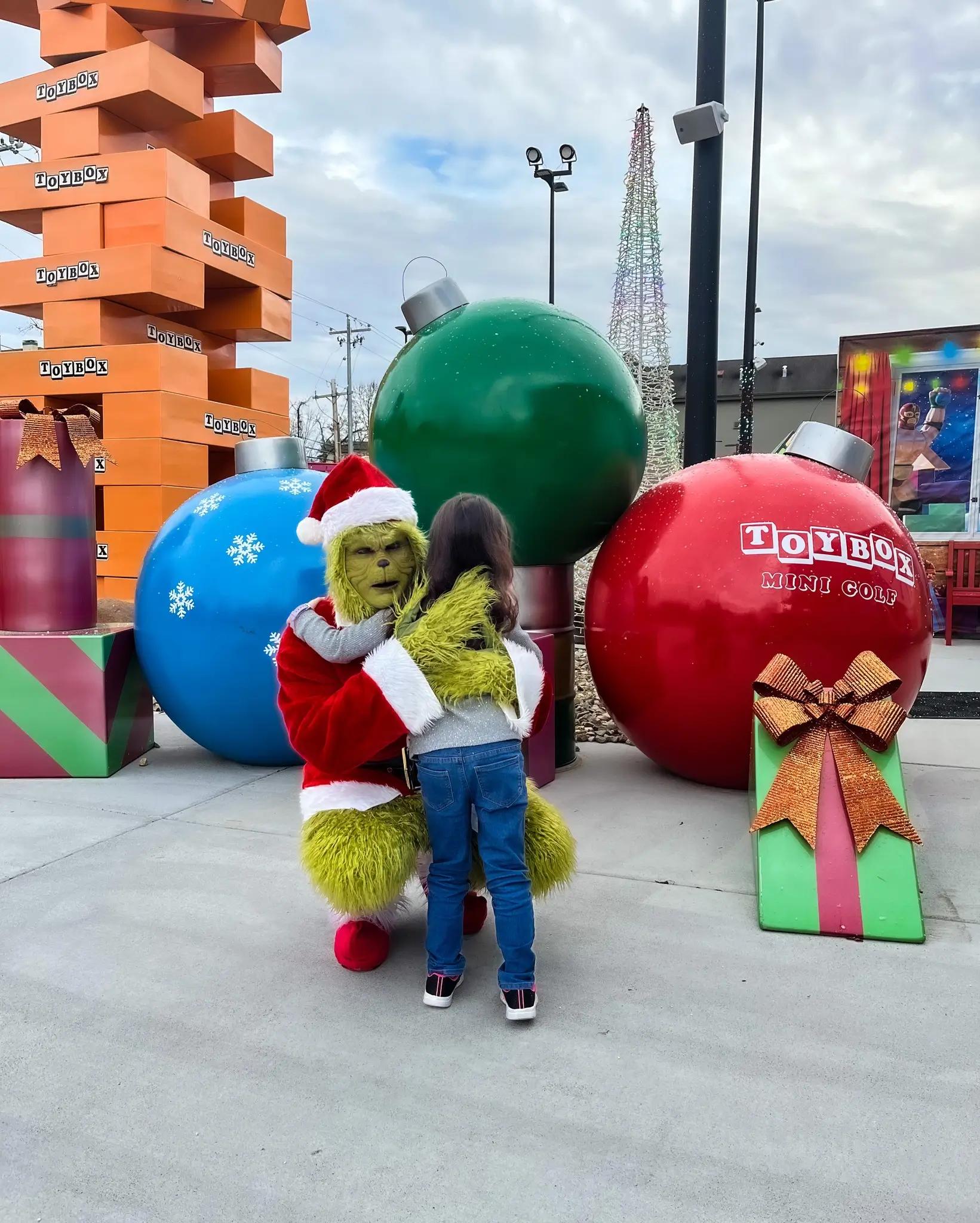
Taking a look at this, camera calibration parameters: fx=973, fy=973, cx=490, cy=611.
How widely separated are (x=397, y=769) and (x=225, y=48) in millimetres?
10468

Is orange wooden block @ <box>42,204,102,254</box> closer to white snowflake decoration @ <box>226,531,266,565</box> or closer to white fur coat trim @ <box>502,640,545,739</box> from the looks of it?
white snowflake decoration @ <box>226,531,266,565</box>

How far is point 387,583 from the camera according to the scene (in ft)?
9.50

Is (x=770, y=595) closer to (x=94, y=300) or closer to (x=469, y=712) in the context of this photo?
(x=469, y=712)

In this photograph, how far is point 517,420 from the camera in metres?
4.42

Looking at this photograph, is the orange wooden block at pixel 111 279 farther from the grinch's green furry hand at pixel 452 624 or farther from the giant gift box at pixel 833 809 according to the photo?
the grinch's green furry hand at pixel 452 624

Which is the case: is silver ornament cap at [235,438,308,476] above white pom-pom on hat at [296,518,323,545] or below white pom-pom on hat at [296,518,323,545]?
above

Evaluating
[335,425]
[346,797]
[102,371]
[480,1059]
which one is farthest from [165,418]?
[335,425]

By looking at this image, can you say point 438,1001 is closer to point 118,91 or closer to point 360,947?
point 360,947

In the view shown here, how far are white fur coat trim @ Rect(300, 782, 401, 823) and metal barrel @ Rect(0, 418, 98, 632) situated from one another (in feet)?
9.28

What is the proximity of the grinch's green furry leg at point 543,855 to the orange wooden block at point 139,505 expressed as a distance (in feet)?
25.8

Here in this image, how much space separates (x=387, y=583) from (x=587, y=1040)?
1372 millimetres

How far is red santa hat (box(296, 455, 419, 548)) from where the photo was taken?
113 inches

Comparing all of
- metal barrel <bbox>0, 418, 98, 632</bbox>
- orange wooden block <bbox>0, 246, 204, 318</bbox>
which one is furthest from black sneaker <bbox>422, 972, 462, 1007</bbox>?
orange wooden block <bbox>0, 246, 204, 318</bbox>

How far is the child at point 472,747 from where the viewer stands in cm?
268
